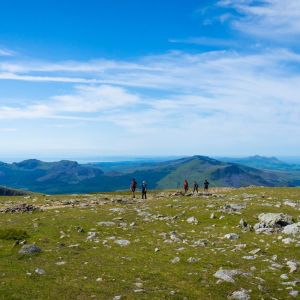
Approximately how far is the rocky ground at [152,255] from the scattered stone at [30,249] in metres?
0.06

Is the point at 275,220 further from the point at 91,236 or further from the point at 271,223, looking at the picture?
the point at 91,236

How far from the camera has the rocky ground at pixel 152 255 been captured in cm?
1898

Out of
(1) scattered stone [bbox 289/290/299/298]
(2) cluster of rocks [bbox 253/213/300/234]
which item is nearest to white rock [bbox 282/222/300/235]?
(2) cluster of rocks [bbox 253/213/300/234]

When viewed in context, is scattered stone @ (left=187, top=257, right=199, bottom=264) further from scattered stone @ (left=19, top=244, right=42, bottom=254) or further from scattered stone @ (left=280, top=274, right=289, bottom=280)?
scattered stone @ (left=19, top=244, right=42, bottom=254)

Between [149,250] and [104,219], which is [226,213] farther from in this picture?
[149,250]

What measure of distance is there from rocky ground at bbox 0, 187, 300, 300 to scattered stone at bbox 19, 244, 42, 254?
0.06 metres

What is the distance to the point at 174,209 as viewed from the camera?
4247 centimetres

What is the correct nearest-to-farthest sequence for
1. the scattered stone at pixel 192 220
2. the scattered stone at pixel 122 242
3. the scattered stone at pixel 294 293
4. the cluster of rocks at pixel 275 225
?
the scattered stone at pixel 294 293
the scattered stone at pixel 122 242
the cluster of rocks at pixel 275 225
the scattered stone at pixel 192 220

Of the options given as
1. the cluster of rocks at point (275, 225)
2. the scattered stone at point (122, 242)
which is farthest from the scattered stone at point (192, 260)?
the cluster of rocks at point (275, 225)

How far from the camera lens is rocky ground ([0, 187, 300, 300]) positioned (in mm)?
18984

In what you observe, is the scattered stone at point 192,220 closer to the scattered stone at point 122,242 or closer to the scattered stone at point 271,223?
the scattered stone at point 271,223

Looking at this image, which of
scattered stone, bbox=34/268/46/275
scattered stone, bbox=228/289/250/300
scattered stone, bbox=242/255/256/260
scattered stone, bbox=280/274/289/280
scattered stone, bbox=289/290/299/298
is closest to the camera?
scattered stone, bbox=228/289/250/300

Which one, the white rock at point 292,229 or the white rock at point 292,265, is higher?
the white rock at point 292,229

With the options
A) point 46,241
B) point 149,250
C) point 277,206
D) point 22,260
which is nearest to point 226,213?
point 277,206
